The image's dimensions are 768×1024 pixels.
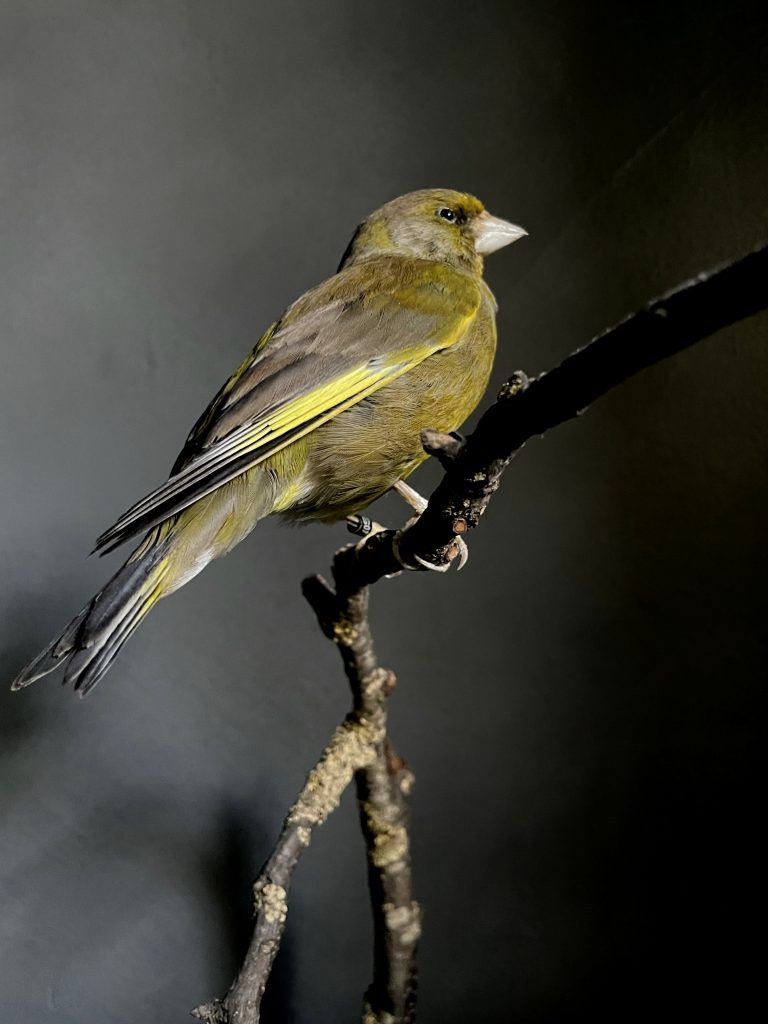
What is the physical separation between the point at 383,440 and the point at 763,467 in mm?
984

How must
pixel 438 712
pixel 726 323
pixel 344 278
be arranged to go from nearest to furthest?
pixel 726 323 < pixel 344 278 < pixel 438 712

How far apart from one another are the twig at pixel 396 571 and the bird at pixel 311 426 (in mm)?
117

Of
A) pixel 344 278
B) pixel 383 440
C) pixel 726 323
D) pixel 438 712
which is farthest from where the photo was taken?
pixel 438 712

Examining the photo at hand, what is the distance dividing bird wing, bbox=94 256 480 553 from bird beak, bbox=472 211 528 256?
0.70 feet

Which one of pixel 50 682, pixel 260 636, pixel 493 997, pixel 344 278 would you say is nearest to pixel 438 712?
pixel 260 636

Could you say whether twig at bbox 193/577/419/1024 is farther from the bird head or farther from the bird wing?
the bird head

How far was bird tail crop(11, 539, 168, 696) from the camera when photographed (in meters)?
0.92

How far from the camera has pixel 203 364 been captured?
5.07ft

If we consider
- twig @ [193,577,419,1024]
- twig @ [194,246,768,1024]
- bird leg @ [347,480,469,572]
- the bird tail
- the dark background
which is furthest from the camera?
the dark background

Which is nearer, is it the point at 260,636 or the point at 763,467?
the point at 260,636

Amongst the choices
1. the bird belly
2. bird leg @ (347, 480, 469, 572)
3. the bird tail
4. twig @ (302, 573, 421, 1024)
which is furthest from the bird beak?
the bird tail

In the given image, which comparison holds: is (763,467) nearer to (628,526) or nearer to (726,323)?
(628,526)

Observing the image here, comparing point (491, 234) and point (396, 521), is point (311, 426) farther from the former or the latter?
point (396, 521)

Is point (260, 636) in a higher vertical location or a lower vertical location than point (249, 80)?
lower
